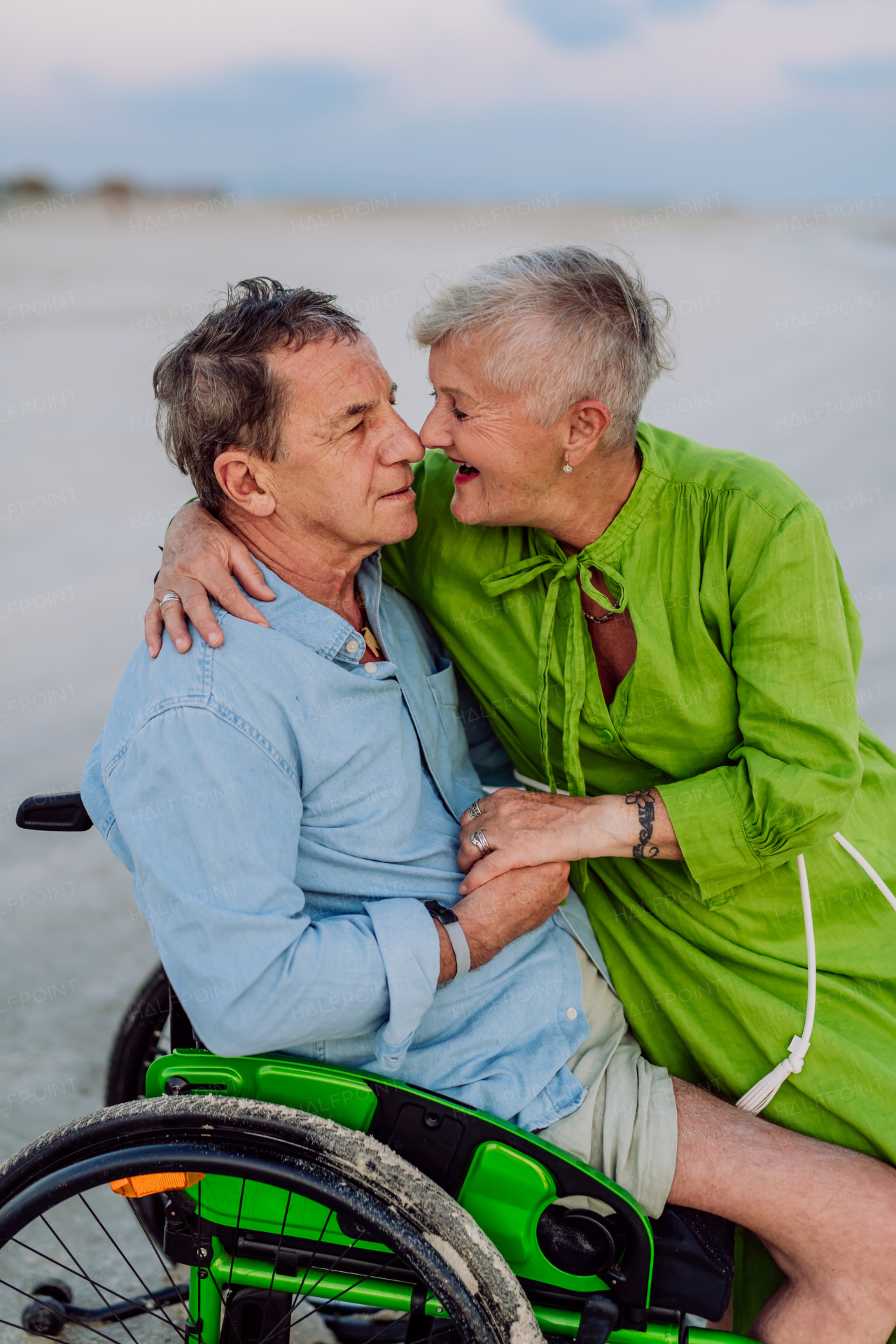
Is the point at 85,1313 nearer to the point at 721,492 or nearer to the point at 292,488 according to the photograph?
the point at 292,488

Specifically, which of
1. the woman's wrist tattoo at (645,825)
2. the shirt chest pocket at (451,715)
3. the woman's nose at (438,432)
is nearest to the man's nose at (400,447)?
the woman's nose at (438,432)

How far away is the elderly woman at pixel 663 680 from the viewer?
1591mm

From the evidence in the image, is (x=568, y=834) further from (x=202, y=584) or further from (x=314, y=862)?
(x=202, y=584)

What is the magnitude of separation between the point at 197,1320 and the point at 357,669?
98cm

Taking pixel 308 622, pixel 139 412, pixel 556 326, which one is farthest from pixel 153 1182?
pixel 139 412

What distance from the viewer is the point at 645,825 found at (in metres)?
1.63

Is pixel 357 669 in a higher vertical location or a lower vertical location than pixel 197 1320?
higher

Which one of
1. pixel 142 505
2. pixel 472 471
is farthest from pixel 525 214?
pixel 472 471

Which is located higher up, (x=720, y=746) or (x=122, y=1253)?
(x=720, y=746)

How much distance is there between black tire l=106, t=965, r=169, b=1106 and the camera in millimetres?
2053

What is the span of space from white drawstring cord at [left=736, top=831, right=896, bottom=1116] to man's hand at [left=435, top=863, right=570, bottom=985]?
0.40 metres

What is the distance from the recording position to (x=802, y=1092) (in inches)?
66.3

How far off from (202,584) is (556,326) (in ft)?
2.18

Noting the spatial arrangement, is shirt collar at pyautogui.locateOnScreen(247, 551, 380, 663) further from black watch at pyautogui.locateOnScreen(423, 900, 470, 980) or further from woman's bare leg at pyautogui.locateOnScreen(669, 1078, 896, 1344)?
woman's bare leg at pyautogui.locateOnScreen(669, 1078, 896, 1344)
